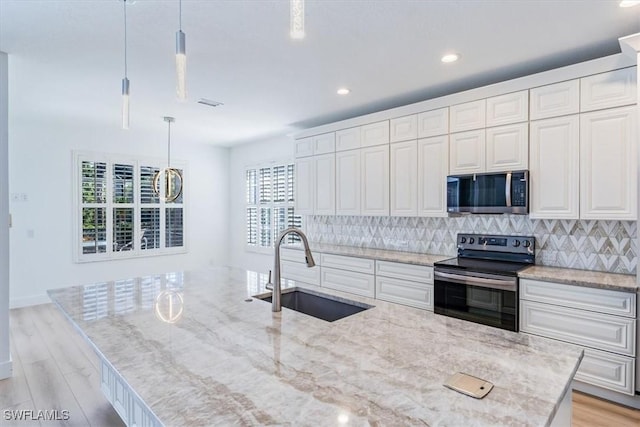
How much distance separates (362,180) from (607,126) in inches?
93.9

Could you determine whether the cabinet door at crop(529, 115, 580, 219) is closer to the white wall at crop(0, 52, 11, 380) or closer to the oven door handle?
the oven door handle

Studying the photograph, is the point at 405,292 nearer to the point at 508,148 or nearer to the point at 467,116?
the point at 508,148

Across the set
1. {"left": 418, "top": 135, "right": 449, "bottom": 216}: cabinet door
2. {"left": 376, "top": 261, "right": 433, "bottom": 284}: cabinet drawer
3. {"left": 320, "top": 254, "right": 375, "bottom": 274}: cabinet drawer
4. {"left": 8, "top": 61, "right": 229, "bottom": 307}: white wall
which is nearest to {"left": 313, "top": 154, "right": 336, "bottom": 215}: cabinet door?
{"left": 320, "top": 254, "right": 375, "bottom": 274}: cabinet drawer

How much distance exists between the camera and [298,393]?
100cm

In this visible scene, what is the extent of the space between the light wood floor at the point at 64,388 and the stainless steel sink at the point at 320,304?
1440 mm

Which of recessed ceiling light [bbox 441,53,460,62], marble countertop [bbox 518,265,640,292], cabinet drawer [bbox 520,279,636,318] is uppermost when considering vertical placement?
recessed ceiling light [bbox 441,53,460,62]

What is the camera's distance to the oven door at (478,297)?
2.84 meters

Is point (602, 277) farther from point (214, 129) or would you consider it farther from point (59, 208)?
point (59, 208)

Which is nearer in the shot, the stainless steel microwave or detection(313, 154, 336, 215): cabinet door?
the stainless steel microwave

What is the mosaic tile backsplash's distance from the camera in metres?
2.86

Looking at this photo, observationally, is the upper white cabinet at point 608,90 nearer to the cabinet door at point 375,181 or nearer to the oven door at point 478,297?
the oven door at point 478,297

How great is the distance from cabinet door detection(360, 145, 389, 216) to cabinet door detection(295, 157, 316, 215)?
2.90 ft

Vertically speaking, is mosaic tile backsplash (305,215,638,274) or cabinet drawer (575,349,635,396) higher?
mosaic tile backsplash (305,215,638,274)

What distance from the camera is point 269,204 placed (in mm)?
6312
